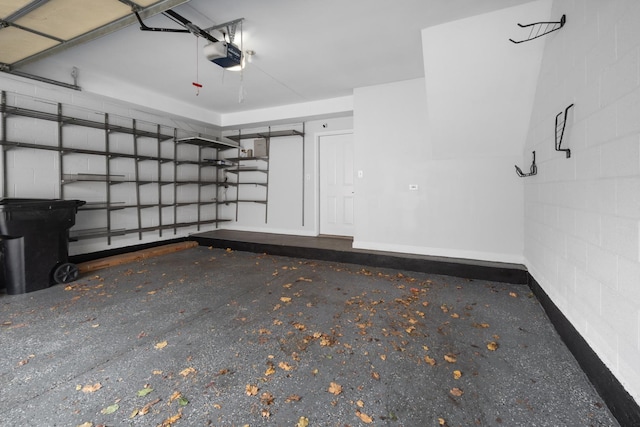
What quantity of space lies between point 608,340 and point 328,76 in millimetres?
A: 4108

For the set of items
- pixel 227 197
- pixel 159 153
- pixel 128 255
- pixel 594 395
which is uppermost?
pixel 159 153

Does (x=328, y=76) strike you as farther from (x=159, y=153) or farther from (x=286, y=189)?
(x=159, y=153)

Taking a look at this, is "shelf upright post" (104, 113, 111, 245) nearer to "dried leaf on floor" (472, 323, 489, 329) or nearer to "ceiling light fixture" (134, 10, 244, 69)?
"ceiling light fixture" (134, 10, 244, 69)

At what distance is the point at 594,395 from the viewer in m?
1.56

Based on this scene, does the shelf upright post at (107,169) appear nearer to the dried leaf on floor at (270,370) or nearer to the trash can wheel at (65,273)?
the trash can wheel at (65,273)

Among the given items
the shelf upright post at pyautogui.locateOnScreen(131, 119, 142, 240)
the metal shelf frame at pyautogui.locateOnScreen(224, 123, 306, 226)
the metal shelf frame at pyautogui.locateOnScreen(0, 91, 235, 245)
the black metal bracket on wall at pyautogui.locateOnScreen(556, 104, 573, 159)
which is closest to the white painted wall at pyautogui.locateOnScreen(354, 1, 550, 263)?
the black metal bracket on wall at pyautogui.locateOnScreen(556, 104, 573, 159)

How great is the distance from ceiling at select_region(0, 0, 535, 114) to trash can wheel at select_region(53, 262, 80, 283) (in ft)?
8.20

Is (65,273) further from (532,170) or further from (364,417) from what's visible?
(532,170)

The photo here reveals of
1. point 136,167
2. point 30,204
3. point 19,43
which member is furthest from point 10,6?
point 136,167

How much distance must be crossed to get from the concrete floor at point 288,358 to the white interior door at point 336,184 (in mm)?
2393

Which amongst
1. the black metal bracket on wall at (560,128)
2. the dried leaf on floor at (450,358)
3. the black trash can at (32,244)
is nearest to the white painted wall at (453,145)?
the black metal bracket on wall at (560,128)

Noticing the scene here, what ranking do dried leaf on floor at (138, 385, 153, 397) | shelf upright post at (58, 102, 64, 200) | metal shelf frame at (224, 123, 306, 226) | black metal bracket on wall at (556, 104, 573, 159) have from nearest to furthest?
dried leaf on floor at (138, 385, 153, 397) < black metal bracket on wall at (556, 104, 573, 159) < shelf upright post at (58, 102, 64, 200) < metal shelf frame at (224, 123, 306, 226)

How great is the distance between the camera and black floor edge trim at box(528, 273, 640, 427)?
4.26 ft

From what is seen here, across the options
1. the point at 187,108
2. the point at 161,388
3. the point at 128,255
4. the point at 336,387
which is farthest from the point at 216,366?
the point at 187,108
